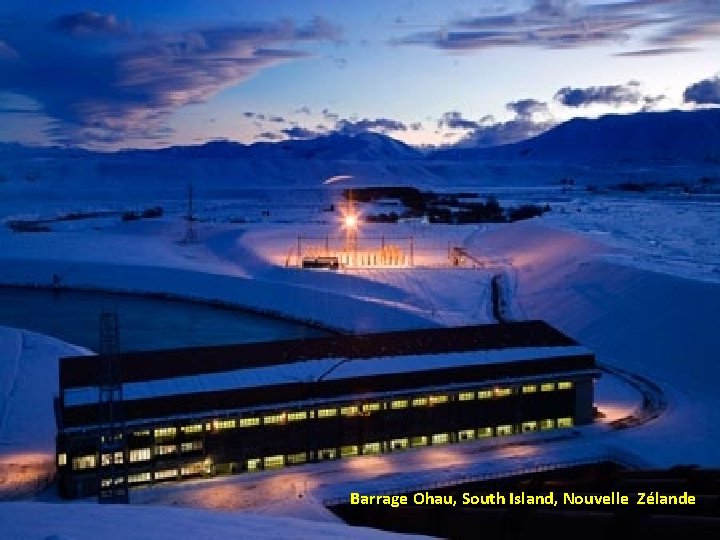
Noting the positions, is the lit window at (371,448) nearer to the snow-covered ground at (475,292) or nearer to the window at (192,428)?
the snow-covered ground at (475,292)

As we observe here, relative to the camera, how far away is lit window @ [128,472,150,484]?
26.9 feet

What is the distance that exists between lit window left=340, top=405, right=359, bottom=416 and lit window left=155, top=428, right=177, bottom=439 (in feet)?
6.23

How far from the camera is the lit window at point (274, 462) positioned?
8781 millimetres

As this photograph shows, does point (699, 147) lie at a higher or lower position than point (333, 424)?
higher

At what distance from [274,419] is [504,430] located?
9.68 ft

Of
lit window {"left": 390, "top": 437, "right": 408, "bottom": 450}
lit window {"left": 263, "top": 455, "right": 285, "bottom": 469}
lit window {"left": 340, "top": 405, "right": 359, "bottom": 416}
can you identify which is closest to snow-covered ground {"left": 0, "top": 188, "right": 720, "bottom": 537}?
lit window {"left": 390, "top": 437, "right": 408, "bottom": 450}

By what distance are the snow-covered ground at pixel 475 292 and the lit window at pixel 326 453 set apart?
22cm

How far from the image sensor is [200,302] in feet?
68.7

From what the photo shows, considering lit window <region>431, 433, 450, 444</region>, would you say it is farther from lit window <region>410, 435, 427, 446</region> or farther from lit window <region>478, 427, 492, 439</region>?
lit window <region>478, 427, 492, 439</region>

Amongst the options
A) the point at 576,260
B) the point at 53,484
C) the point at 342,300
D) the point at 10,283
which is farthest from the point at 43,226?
the point at 53,484

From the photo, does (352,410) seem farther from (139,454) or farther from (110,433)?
(110,433)

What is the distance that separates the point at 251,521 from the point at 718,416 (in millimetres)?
8049

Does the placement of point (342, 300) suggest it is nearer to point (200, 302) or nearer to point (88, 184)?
point (200, 302)

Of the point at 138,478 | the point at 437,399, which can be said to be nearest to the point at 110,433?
the point at 138,478
